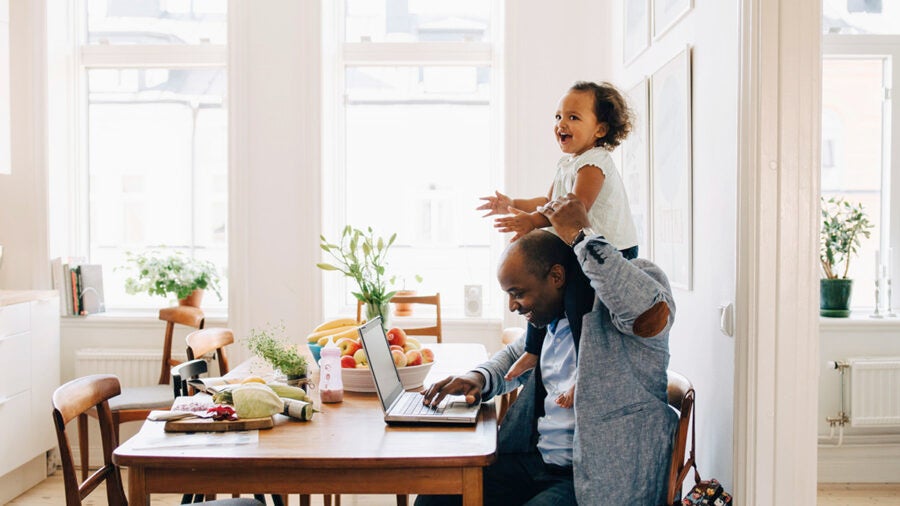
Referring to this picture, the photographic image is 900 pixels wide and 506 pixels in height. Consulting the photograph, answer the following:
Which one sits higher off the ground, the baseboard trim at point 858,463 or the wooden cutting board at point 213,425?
the wooden cutting board at point 213,425

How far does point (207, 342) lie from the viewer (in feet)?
9.57

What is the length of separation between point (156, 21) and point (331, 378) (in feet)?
10.1

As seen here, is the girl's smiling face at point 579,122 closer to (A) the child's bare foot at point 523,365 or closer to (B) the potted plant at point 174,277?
(A) the child's bare foot at point 523,365

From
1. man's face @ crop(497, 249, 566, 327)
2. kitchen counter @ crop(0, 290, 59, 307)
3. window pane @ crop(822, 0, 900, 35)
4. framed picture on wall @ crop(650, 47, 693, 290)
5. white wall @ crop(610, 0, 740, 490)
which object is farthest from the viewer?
window pane @ crop(822, 0, 900, 35)

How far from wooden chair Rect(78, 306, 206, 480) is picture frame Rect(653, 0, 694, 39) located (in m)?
2.54

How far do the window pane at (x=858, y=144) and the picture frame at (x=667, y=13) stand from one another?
1511mm

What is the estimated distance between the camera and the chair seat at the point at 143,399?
3.34m

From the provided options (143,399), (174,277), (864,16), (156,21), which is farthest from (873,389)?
(156,21)

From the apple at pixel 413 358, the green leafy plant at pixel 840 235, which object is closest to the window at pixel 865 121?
the green leafy plant at pixel 840 235

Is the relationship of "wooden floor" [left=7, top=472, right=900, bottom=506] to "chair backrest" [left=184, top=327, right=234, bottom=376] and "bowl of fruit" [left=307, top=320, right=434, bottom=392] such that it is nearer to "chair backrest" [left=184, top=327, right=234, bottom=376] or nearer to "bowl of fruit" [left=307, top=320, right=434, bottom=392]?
"chair backrest" [left=184, top=327, right=234, bottom=376]

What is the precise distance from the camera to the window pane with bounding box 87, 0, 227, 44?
4.21 m

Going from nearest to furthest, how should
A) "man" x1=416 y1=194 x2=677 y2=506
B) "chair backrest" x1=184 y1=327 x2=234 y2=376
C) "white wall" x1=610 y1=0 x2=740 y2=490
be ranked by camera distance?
"man" x1=416 y1=194 x2=677 y2=506, "white wall" x1=610 y1=0 x2=740 y2=490, "chair backrest" x1=184 y1=327 x2=234 y2=376

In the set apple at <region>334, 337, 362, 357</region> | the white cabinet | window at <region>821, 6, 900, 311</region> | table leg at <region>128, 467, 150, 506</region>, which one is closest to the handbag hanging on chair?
apple at <region>334, 337, 362, 357</region>

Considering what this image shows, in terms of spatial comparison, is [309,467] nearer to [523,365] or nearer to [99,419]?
[523,365]
